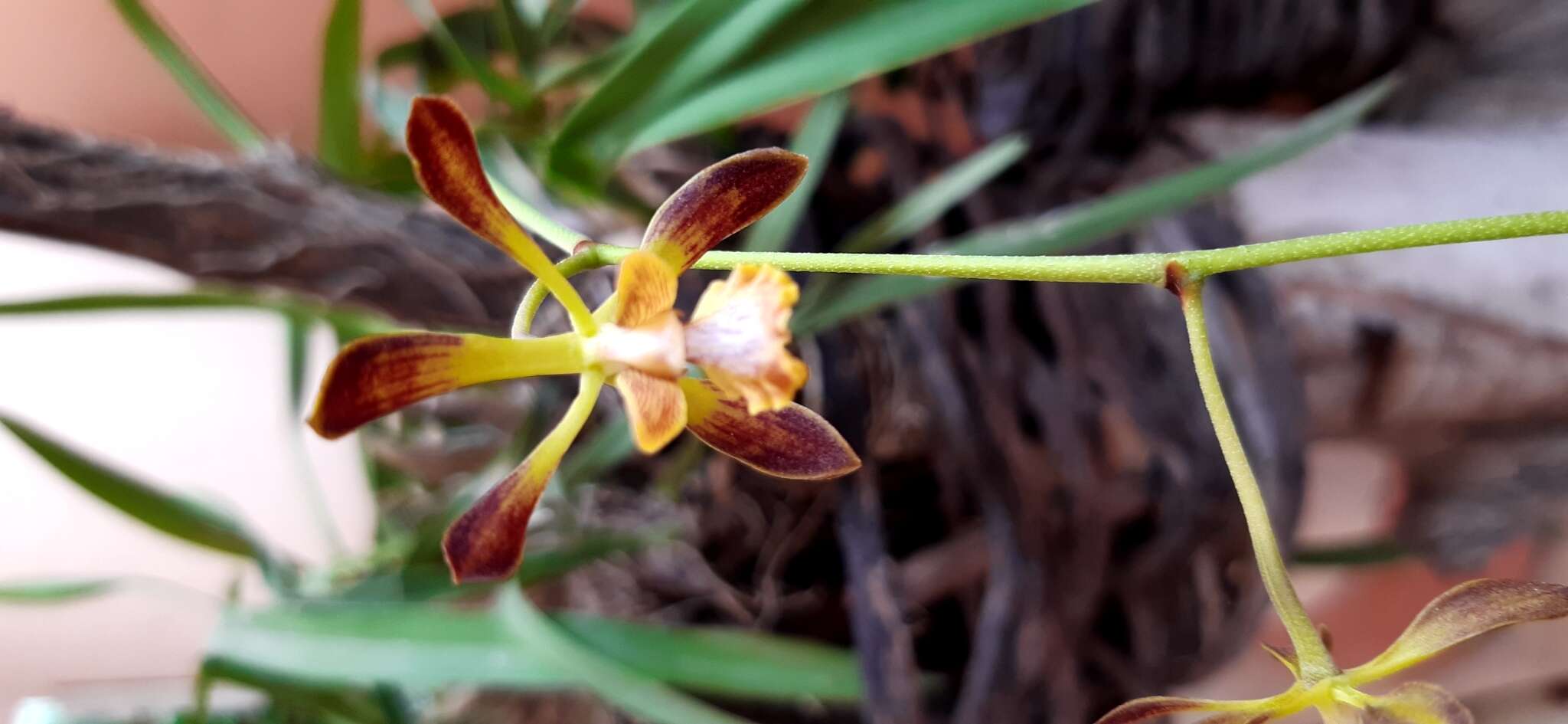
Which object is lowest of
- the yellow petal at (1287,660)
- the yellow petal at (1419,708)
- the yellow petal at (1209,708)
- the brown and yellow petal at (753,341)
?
the yellow petal at (1419,708)

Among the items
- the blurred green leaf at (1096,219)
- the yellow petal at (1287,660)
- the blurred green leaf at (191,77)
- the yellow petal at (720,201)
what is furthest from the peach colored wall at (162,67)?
the yellow petal at (1287,660)

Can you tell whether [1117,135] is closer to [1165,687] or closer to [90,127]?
[1165,687]

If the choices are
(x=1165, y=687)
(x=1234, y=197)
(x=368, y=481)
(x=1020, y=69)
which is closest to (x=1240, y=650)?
(x=1165, y=687)

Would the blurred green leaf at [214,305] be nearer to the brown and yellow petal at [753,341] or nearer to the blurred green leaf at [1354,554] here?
A: the brown and yellow petal at [753,341]

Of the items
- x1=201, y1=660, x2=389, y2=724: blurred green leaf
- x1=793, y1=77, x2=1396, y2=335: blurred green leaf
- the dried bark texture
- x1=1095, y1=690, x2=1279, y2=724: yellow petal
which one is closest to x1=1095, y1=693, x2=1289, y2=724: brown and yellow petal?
x1=1095, y1=690, x2=1279, y2=724: yellow petal

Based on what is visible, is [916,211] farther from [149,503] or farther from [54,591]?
[54,591]

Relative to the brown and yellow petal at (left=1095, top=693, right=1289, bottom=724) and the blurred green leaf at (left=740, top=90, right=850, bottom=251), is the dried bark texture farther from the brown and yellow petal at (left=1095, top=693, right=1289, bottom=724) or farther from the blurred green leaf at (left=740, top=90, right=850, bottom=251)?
the brown and yellow petal at (left=1095, top=693, right=1289, bottom=724)

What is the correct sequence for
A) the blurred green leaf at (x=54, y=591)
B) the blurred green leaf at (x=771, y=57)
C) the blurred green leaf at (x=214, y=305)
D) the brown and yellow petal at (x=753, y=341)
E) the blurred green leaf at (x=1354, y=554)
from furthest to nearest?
the blurred green leaf at (x=1354, y=554) < the blurred green leaf at (x=54, y=591) < the blurred green leaf at (x=214, y=305) < the blurred green leaf at (x=771, y=57) < the brown and yellow petal at (x=753, y=341)
